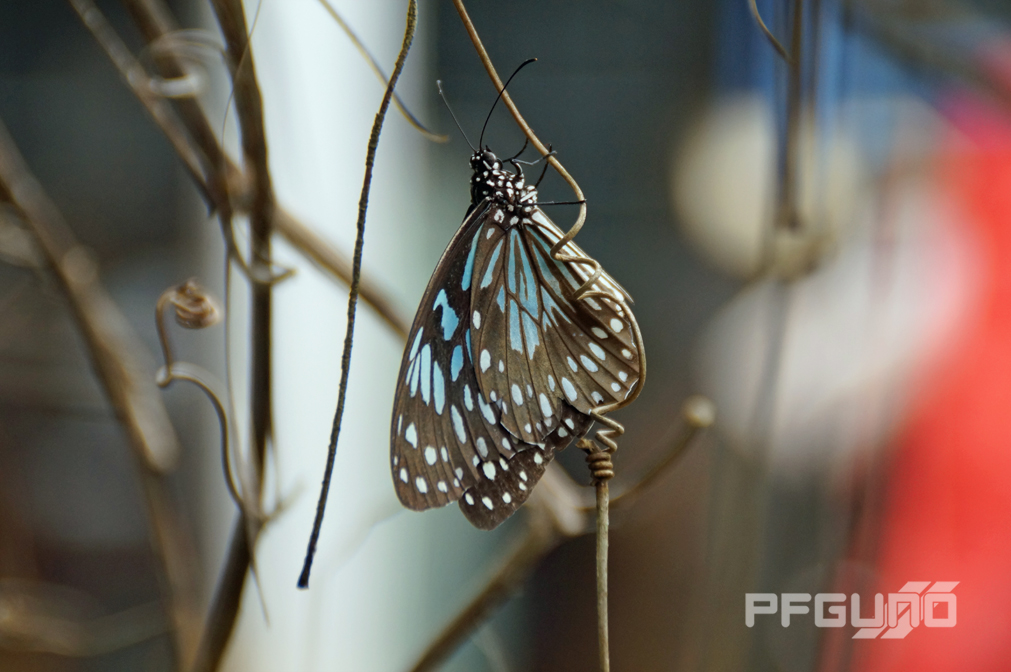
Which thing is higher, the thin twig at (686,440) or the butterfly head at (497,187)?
the butterfly head at (497,187)

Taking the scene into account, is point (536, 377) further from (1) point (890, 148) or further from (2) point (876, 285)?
(1) point (890, 148)

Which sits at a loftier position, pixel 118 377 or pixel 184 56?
pixel 184 56

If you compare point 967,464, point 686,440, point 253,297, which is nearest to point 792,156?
point 686,440

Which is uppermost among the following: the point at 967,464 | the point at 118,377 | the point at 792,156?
the point at 792,156

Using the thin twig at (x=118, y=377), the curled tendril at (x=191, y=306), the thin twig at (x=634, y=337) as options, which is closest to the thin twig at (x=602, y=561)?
the thin twig at (x=634, y=337)

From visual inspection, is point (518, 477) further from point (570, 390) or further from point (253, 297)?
point (253, 297)

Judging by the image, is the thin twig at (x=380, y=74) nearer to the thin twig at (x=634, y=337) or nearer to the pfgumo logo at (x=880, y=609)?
the thin twig at (x=634, y=337)

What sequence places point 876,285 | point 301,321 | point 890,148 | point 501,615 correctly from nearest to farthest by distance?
1. point 876,285
2. point 890,148
3. point 301,321
4. point 501,615

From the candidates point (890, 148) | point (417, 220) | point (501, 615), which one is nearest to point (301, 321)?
point (417, 220)
